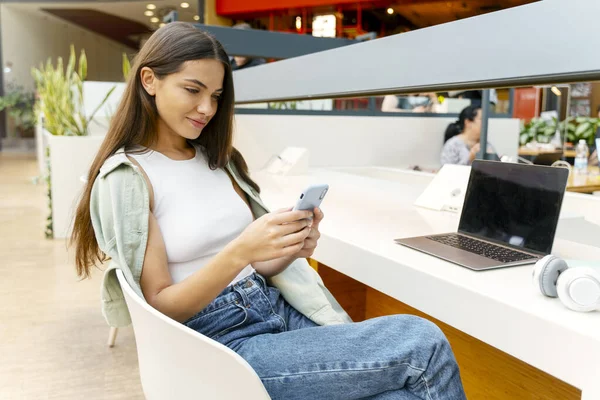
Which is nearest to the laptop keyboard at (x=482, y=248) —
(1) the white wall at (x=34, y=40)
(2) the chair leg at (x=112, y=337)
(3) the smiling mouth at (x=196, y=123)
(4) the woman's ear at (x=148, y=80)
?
(3) the smiling mouth at (x=196, y=123)

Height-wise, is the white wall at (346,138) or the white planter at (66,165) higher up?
the white wall at (346,138)

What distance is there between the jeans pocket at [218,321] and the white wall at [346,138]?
6.93 feet

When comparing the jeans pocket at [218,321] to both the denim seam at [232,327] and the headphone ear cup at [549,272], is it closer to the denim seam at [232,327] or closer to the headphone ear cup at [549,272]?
the denim seam at [232,327]

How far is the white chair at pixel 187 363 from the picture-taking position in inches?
28.0

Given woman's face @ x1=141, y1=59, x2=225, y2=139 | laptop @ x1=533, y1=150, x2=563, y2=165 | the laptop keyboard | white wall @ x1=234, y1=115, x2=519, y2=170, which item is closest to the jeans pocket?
woman's face @ x1=141, y1=59, x2=225, y2=139

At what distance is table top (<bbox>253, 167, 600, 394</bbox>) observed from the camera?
2.52 feet

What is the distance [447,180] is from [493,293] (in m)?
0.96

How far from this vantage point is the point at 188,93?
1118 millimetres

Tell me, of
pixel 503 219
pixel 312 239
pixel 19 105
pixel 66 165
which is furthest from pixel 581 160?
pixel 19 105

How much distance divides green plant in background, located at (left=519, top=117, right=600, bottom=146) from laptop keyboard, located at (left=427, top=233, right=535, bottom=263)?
11.6ft

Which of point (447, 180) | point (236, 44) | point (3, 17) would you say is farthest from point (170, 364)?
point (3, 17)

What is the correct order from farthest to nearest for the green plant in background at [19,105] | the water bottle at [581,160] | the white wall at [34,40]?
the white wall at [34,40]
the green plant in background at [19,105]
the water bottle at [581,160]

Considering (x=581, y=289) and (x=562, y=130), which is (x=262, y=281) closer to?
(x=581, y=289)

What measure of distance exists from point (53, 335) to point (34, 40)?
13202mm
